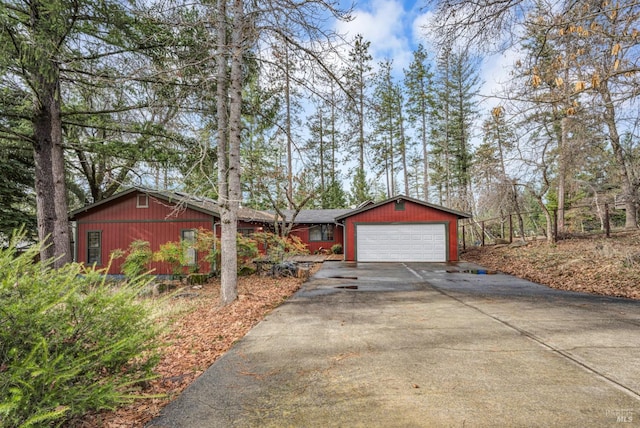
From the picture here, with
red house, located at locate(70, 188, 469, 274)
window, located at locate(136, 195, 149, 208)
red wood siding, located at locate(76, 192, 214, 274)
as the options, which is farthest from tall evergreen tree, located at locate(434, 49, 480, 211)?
window, located at locate(136, 195, 149, 208)

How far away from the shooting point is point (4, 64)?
6.83 m

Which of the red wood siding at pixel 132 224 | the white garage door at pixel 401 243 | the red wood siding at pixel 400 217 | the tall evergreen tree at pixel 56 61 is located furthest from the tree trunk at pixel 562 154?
the red wood siding at pixel 132 224

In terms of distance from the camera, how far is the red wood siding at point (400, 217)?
1543cm

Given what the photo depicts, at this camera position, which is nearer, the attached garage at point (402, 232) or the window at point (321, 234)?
the attached garage at point (402, 232)

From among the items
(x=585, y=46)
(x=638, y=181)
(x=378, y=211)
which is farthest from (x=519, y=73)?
(x=378, y=211)

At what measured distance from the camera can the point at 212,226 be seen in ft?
41.9

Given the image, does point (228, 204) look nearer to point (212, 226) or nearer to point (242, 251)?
point (242, 251)

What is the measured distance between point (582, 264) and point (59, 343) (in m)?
11.7

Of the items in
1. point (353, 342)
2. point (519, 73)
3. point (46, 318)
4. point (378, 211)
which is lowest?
point (353, 342)

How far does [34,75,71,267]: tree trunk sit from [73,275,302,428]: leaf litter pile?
14.0ft

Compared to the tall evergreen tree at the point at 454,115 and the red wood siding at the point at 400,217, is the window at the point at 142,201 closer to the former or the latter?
the red wood siding at the point at 400,217

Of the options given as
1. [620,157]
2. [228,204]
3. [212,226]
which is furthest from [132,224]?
[620,157]

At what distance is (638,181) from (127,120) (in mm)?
16884

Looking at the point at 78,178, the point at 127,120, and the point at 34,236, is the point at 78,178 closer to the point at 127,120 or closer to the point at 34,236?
the point at 34,236
